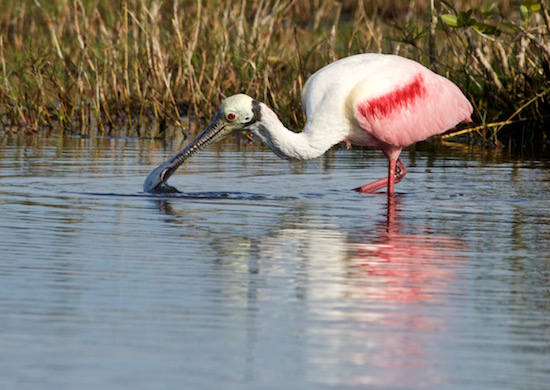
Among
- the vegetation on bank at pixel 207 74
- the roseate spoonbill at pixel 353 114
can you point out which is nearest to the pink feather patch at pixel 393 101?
the roseate spoonbill at pixel 353 114

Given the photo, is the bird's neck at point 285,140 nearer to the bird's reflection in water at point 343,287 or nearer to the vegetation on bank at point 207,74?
the bird's reflection in water at point 343,287

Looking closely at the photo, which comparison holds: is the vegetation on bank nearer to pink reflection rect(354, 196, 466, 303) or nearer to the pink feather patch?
the pink feather patch

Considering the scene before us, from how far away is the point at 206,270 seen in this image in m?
6.12

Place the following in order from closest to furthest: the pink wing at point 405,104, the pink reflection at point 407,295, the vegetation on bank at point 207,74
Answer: the pink reflection at point 407,295, the pink wing at point 405,104, the vegetation on bank at point 207,74

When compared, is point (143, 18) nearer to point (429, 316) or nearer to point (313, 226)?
point (313, 226)

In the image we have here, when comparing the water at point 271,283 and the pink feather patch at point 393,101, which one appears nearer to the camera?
the water at point 271,283

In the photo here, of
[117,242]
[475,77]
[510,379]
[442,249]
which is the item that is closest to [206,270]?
[117,242]

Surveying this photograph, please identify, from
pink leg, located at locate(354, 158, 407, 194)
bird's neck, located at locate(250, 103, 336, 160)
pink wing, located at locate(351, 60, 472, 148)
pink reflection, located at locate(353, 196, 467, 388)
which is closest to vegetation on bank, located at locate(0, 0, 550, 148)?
pink wing, located at locate(351, 60, 472, 148)

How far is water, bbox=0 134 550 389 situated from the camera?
444cm

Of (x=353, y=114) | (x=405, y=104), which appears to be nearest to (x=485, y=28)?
(x=405, y=104)

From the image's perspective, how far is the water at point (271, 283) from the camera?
4.44 metres

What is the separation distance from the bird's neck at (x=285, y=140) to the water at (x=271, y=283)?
28 centimetres

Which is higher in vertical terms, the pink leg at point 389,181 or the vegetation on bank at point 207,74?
the vegetation on bank at point 207,74

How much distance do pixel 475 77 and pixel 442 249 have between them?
648cm
